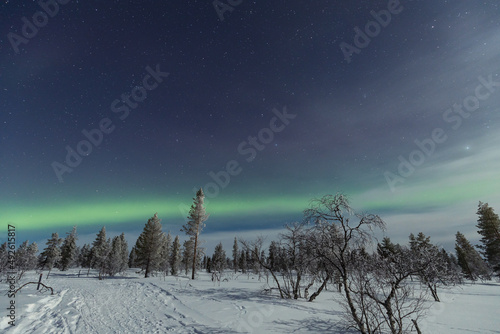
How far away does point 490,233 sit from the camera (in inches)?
1335

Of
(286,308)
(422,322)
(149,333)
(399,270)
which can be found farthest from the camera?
(286,308)

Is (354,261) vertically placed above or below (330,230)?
below

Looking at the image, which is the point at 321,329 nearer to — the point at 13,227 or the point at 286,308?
the point at 286,308

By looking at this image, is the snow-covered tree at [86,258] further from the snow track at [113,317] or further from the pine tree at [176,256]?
the snow track at [113,317]

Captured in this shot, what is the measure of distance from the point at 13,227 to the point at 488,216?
56108 millimetres

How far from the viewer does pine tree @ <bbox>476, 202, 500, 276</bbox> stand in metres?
33.2

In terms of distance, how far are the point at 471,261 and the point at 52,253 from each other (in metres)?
93.2

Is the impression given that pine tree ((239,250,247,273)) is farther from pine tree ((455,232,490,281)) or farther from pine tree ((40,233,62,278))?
pine tree ((455,232,490,281))

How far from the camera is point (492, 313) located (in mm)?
13438

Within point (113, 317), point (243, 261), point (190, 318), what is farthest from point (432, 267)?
point (243, 261)

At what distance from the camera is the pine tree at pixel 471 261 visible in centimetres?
4406

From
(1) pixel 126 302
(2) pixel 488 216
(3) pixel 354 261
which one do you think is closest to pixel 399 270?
(3) pixel 354 261

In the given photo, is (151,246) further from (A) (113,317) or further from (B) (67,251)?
(B) (67,251)

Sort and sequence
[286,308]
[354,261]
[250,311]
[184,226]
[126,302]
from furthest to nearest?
[184,226], [126,302], [286,308], [250,311], [354,261]
